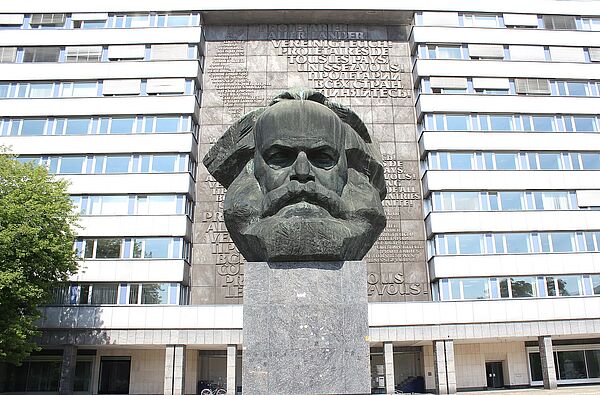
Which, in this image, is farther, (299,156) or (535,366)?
(535,366)

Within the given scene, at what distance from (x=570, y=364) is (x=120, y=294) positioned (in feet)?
92.8

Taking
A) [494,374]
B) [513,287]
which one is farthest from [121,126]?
[494,374]

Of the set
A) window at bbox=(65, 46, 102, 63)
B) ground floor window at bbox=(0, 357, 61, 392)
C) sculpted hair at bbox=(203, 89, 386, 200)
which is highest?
window at bbox=(65, 46, 102, 63)

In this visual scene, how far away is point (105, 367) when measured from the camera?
32.2m

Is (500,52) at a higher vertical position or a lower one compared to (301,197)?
higher

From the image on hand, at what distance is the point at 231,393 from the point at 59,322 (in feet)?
34.2

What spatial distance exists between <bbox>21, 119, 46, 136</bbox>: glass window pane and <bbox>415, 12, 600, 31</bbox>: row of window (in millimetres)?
25311

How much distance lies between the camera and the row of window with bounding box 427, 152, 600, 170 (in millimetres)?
32094

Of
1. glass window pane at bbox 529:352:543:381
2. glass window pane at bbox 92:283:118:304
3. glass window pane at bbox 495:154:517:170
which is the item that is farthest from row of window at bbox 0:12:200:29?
glass window pane at bbox 529:352:543:381

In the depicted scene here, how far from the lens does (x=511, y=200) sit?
1243 inches

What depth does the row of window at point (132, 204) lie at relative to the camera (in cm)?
3098

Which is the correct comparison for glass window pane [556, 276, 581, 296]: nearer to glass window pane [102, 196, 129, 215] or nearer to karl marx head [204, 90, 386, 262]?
glass window pane [102, 196, 129, 215]

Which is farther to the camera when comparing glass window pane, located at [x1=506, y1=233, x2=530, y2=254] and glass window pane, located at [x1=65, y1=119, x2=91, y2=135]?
glass window pane, located at [x1=65, y1=119, x2=91, y2=135]

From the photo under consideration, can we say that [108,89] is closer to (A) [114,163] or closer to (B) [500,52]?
(A) [114,163]
